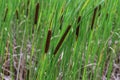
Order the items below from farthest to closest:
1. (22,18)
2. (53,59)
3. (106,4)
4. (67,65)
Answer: (22,18), (106,4), (67,65), (53,59)

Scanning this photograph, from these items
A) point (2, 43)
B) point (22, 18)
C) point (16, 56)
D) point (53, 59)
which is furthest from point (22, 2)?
point (53, 59)

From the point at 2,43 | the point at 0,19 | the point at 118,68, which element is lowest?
the point at 118,68

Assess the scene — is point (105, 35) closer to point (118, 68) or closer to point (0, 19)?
point (118, 68)

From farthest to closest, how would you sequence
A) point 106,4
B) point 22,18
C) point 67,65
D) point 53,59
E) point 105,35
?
point 22,18, point 106,4, point 105,35, point 67,65, point 53,59

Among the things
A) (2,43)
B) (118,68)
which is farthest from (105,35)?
(2,43)

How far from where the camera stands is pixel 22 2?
1.68m

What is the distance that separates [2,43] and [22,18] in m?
0.40

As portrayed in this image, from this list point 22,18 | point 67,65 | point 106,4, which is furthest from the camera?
point 22,18

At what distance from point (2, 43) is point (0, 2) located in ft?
0.66

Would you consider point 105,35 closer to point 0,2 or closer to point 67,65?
point 67,65

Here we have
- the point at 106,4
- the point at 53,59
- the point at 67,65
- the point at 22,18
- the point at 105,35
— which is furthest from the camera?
the point at 22,18

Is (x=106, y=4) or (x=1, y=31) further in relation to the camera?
(x=106, y=4)

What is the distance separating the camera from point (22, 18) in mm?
1652

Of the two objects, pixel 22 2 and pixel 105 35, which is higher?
pixel 22 2
